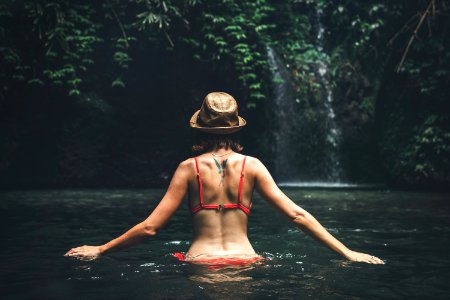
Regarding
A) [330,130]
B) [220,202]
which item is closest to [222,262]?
[220,202]

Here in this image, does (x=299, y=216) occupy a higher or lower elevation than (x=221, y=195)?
lower

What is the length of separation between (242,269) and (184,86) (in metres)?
13.0

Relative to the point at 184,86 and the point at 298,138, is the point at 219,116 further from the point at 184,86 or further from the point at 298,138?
the point at 298,138

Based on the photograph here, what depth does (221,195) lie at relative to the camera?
4086 mm

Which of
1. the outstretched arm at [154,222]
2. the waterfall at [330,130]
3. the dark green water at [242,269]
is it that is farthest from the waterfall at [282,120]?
the outstretched arm at [154,222]

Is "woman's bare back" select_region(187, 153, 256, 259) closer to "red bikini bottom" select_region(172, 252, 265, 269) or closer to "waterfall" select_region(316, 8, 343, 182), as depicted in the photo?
"red bikini bottom" select_region(172, 252, 265, 269)

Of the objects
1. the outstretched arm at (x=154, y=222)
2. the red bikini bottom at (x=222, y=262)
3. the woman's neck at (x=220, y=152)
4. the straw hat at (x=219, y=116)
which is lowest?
the red bikini bottom at (x=222, y=262)

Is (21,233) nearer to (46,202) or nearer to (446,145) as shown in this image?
(46,202)

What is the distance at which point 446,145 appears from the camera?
47.0 ft

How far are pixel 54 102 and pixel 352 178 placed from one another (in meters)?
9.53

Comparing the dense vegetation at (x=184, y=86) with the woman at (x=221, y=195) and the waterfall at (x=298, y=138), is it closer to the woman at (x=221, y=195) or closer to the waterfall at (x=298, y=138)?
the waterfall at (x=298, y=138)

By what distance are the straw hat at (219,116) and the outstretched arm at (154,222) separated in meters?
0.34

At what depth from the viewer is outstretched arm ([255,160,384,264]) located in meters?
4.00

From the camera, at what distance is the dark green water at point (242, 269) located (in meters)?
3.70
